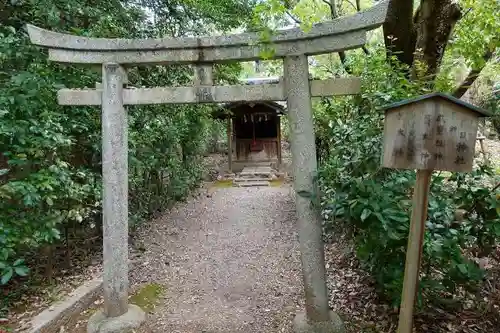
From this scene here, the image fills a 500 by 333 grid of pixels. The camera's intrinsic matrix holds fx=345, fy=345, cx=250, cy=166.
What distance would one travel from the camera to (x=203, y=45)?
136 inches

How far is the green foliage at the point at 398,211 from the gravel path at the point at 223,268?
137 cm

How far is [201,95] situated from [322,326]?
2.62 metres

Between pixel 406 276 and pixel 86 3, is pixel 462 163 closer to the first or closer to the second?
pixel 406 276

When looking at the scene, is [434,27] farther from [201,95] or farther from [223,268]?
[223,268]

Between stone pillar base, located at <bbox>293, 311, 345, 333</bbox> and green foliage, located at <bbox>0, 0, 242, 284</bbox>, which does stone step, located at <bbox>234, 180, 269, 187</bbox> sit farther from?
stone pillar base, located at <bbox>293, 311, 345, 333</bbox>

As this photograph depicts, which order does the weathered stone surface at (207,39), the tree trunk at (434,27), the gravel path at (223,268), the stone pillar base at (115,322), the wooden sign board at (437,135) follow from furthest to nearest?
the tree trunk at (434,27), the gravel path at (223,268), the stone pillar base at (115,322), the weathered stone surface at (207,39), the wooden sign board at (437,135)

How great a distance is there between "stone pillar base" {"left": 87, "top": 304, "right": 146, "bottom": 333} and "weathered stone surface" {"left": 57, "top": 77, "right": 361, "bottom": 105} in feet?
7.61

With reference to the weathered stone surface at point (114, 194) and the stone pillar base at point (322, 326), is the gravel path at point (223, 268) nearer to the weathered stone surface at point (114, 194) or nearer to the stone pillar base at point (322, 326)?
the stone pillar base at point (322, 326)

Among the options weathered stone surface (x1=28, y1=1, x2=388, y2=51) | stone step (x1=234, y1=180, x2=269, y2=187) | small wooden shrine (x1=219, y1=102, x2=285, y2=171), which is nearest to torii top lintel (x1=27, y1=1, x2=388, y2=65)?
weathered stone surface (x1=28, y1=1, x2=388, y2=51)

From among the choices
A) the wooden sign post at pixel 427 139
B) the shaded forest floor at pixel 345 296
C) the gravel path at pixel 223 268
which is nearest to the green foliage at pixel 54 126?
the shaded forest floor at pixel 345 296

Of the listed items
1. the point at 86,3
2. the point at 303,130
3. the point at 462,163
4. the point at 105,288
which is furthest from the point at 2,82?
the point at 462,163

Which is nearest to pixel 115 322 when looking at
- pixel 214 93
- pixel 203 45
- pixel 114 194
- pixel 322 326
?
pixel 114 194

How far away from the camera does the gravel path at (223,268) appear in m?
3.92

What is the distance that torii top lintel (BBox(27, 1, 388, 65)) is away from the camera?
3127 millimetres
